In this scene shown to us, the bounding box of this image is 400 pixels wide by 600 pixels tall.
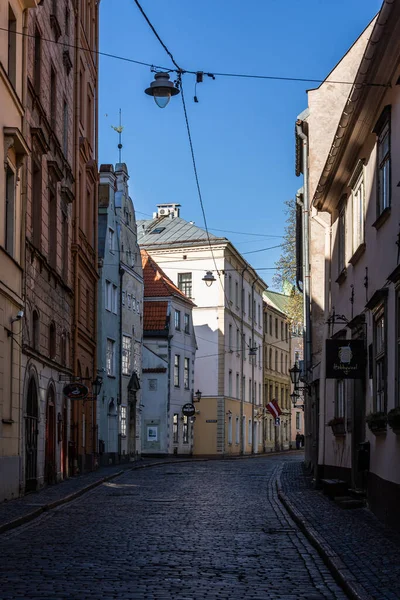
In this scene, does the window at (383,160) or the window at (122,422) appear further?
the window at (122,422)

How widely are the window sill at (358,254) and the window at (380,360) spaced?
191cm

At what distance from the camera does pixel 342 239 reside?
70.4 feet

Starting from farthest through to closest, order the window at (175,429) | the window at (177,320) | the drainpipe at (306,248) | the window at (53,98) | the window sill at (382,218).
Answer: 1. the window at (177,320)
2. the window at (175,429)
3. the drainpipe at (306,248)
4. the window at (53,98)
5. the window sill at (382,218)

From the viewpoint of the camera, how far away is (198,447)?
208ft

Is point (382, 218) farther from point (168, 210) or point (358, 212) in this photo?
point (168, 210)

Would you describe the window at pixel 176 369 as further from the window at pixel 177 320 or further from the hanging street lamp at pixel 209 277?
the hanging street lamp at pixel 209 277

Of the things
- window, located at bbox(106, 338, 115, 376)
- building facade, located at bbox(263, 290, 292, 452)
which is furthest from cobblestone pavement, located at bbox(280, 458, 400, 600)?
building facade, located at bbox(263, 290, 292, 452)

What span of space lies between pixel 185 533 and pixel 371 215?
5885mm

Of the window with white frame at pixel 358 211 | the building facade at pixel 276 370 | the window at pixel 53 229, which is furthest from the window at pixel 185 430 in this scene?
the window with white frame at pixel 358 211

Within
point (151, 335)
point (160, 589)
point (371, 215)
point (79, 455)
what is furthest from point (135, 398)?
point (160, 589)

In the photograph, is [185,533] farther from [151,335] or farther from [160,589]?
[151,335]

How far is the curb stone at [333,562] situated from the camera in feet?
27.8

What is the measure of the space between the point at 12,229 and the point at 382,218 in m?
8.73

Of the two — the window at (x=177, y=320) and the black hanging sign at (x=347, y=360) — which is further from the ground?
the window at (x=177, y=320)
